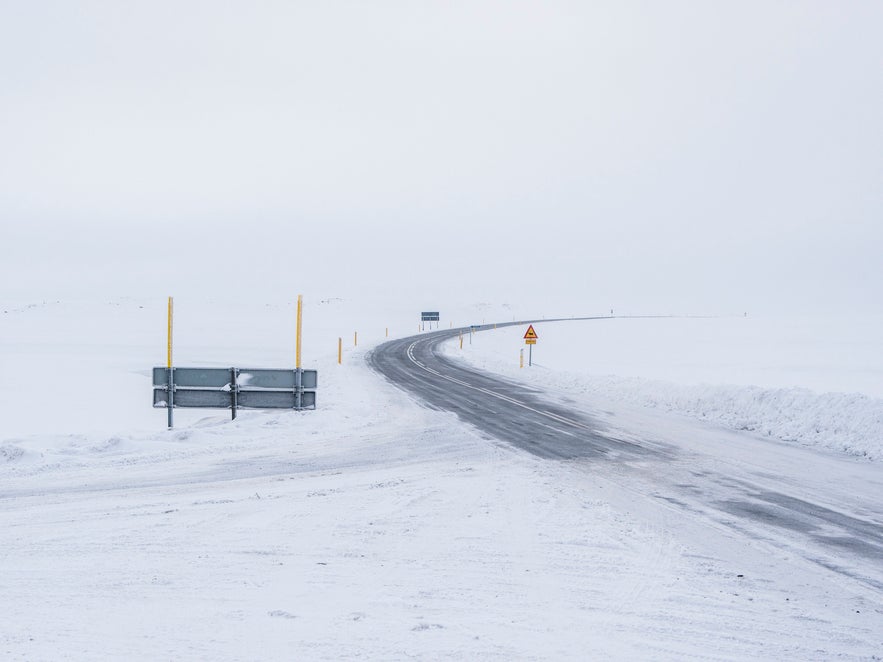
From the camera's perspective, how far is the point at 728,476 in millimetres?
9398

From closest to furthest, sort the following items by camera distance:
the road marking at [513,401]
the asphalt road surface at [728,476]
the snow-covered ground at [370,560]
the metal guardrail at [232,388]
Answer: the snow-covered ground at [370,560]
the asphalt road surface at [728,476]
the metal guardrail at [232,388]
the road marking at [513,401]

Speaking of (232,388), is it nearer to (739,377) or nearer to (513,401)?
(513,401)

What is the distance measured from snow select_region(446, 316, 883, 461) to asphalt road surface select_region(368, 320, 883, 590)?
1.40 m

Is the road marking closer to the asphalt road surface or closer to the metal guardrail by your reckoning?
the asphalt road surface

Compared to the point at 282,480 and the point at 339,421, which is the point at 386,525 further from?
the point at 339,421

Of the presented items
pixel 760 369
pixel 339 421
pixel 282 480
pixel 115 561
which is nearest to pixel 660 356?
pixel 760 369

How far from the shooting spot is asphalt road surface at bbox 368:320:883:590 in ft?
21.5

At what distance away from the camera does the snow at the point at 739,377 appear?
13078 millimetres

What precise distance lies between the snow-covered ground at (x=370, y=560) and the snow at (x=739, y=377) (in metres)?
1.98

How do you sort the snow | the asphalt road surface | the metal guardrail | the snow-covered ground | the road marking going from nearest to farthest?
the snow-covered ground
the asphalt road surface
the snow
the metal guardrail
the road marking

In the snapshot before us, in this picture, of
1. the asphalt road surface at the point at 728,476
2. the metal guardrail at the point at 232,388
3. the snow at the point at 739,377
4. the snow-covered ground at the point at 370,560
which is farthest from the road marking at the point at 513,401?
the metal guardrail at the point at 232,388

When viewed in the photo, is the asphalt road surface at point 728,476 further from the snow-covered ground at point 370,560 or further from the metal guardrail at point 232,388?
the metal guardrail at point 232,388

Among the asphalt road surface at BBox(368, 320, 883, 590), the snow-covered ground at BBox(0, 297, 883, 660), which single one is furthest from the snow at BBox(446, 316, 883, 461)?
the snow-covered ground at BBox(0, 297, 883, 660)

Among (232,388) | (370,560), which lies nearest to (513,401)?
(232,388)
